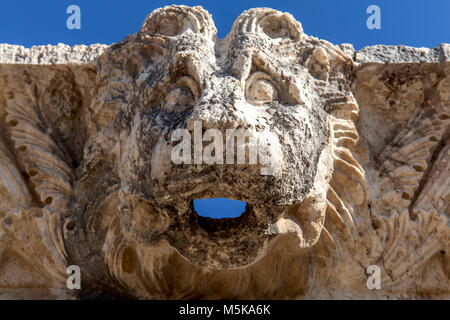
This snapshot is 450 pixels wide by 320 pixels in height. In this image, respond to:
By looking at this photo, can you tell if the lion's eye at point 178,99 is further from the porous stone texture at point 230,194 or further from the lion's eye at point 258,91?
the lion's eye at point 258,91

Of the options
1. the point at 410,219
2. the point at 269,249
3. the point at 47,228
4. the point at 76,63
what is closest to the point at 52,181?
the point at 47,228

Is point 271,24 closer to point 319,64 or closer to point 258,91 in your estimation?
point 319,64

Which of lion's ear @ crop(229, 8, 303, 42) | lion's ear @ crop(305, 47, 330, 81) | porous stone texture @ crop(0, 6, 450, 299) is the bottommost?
porous stone texture @ crop(0, 6, 450, 299)

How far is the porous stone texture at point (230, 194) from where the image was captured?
193 cm

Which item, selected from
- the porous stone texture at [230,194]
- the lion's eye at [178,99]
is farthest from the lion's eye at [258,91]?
the lion's eye at [178,99]

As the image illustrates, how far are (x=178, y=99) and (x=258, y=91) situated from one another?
281mm

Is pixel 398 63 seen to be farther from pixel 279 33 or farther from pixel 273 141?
pixel 273 141

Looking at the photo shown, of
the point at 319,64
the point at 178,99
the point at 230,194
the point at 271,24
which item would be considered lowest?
the point at 230,194

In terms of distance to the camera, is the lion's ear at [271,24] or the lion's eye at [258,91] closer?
the lion's eye at [258,91]

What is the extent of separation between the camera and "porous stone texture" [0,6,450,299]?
193cm

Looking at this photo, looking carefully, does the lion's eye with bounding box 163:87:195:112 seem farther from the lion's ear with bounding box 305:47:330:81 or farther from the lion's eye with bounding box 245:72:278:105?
the lion's ear with bounding box 305:47:330:81

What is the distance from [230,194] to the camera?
5.94ft

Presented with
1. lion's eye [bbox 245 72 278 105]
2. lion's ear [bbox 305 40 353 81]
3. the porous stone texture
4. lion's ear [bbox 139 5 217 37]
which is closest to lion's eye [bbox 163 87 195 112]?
the porous stone texture

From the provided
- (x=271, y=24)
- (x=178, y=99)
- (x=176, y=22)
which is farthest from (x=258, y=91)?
(x=176, y=22)
